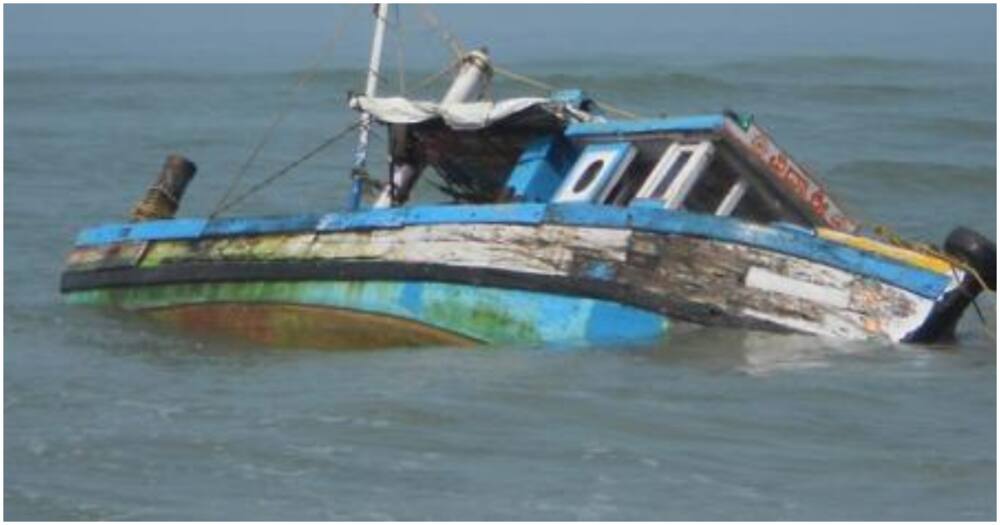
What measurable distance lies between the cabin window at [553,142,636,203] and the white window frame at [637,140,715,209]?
0.71 feet

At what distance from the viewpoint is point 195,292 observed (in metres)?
15.9

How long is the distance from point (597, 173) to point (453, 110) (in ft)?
3.32

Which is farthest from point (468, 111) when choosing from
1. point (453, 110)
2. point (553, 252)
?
point (553, 252)

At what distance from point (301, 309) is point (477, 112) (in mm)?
1551

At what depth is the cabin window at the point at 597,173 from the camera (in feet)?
49.1

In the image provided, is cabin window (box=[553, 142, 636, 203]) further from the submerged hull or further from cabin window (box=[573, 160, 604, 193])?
the submerged hull

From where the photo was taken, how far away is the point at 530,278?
1464cm

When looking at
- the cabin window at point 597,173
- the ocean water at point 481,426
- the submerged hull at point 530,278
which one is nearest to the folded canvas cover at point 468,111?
the cabin window at point 597,173

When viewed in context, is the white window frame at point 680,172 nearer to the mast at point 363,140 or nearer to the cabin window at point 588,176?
the cabin window at point 588,176

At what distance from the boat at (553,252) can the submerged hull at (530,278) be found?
1 centimetres

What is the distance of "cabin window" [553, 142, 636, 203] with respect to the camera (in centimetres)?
1496

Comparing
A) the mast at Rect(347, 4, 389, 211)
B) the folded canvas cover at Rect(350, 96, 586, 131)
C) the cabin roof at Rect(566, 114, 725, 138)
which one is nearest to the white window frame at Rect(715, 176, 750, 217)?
the cabin roof at Rect(566, 114, 725, 138)

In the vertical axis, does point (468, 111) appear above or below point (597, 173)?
above

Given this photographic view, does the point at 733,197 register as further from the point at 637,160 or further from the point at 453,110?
the point at 453,110
